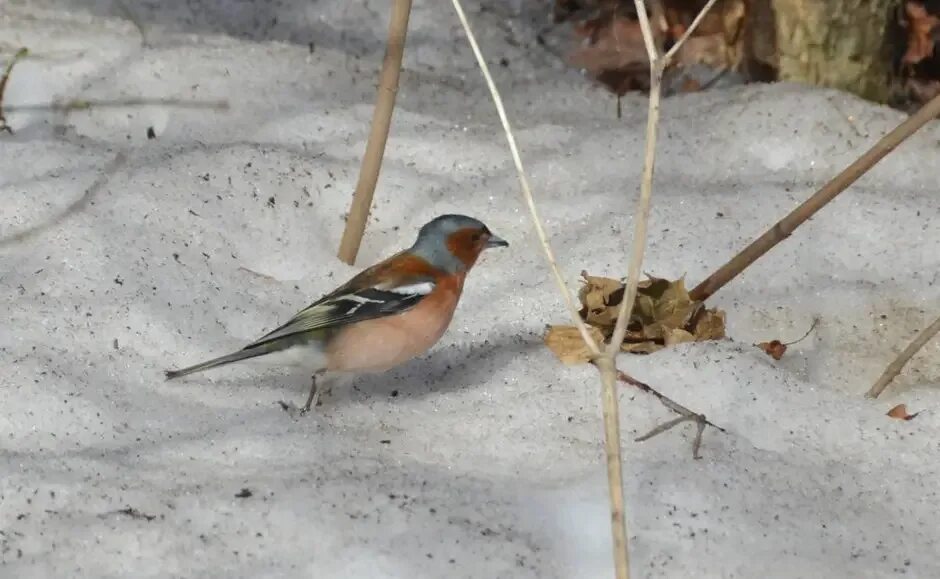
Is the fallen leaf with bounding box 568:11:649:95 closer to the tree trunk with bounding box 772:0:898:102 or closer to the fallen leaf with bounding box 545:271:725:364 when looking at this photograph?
the tree trunk with bounding box 772:0:898:102

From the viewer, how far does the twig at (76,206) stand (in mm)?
4281

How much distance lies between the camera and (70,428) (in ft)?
11.2

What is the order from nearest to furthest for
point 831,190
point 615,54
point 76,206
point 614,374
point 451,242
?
point 614,374 < point 831,190 < point 451,242 < point 76,206 < point 615,54

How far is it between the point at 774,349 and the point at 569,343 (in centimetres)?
68

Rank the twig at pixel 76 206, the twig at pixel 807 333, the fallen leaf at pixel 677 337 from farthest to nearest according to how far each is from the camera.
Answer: the twig at pixel 76 206 < the twig at pixel 807 333 < the fallen leaf at pixel 677 337

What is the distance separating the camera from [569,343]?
400 cm

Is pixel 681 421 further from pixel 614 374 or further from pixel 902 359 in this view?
pixel 614 374

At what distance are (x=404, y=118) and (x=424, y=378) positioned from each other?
1654 mm

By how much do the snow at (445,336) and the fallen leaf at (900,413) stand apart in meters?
0.03

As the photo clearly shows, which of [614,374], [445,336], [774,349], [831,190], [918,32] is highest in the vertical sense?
[614,374]

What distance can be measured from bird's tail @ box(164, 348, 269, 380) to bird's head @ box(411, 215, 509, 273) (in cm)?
67

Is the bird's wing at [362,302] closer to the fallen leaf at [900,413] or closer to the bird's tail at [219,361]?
the bird's tail at [219,361]

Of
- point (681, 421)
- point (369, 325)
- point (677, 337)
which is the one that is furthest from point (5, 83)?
point (681, 421)

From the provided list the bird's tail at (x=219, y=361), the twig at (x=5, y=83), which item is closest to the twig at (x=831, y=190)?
the bird's tail at (x=219, y=361)
